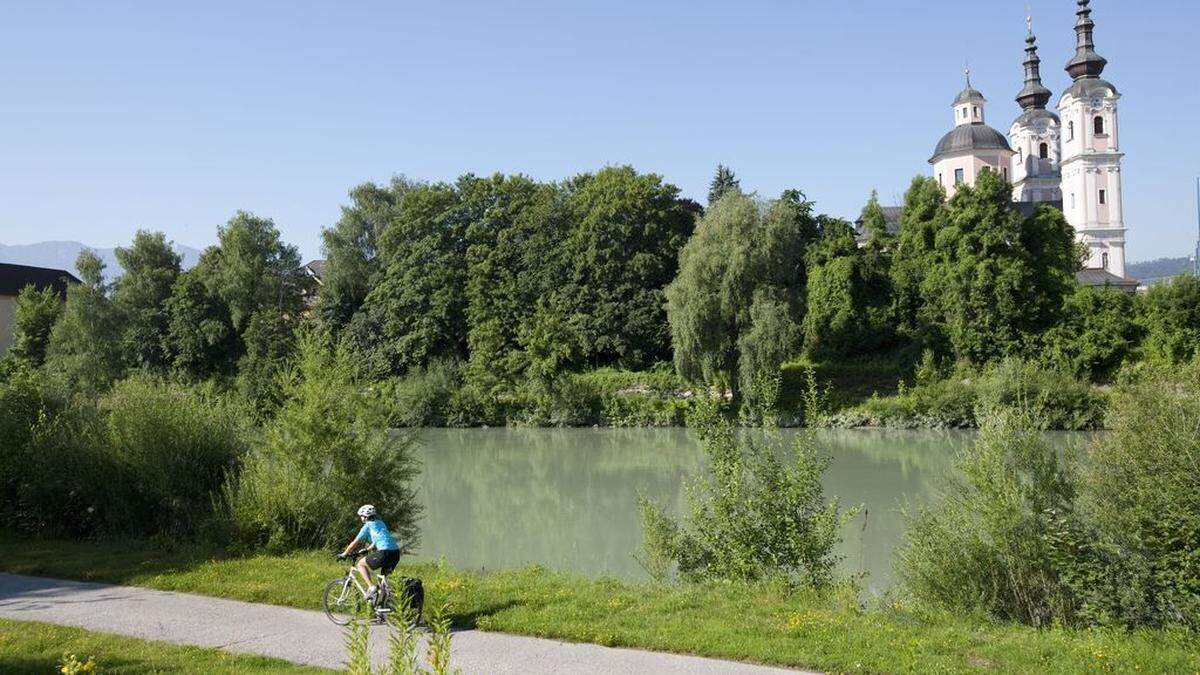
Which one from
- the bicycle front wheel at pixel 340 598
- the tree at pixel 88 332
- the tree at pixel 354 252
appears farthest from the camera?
the tree at pixel 354 252

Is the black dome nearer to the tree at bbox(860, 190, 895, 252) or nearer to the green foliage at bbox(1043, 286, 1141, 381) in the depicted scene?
the tree at bbox(860, 190, 895, 252)

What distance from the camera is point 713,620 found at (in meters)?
9.20

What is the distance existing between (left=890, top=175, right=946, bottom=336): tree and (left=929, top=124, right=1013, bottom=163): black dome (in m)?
38.3

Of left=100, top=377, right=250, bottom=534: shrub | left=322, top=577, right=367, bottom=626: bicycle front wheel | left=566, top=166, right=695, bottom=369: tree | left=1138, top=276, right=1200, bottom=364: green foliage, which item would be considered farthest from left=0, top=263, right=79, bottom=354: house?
left=322, top=577, right=367, bottom=626: bicycle front wheel

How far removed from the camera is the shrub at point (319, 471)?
13.8 metres

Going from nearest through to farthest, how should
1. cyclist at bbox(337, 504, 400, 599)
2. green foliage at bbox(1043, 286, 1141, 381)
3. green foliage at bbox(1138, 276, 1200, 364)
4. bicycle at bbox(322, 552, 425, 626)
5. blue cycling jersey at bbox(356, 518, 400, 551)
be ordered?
bicycle at bbox(322, 552, 425, 626) → cyclist at bbox(337, 504, 400, 599) → blue cycling jersey at bbox(356, 518, 400, 551) → green foliage at bbox(1138, 276, 1200, 364) → green foliage at bbox(1043, 286, 1141, 381)

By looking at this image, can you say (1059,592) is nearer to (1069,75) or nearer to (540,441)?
(540,441)

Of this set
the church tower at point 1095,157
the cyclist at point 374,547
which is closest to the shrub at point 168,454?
the cyclist at point 374,547

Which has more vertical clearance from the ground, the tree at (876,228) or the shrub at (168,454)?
the tree at (876,228)

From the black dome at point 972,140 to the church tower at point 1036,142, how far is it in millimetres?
5358

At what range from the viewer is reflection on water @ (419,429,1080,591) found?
17.2m

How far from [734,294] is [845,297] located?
9.82 metres

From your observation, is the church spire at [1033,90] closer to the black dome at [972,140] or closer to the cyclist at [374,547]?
the black dome at [972,140]

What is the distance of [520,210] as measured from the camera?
53969mm
